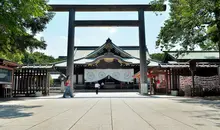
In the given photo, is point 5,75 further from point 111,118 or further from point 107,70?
point 107,70

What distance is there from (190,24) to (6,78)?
47.8ft

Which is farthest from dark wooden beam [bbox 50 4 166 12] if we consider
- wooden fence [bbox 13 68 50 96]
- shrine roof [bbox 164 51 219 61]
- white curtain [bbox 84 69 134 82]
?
white curtain [bbox 84 69 134 82]

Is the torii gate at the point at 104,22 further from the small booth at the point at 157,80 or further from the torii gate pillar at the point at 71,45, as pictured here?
the small booth at the point at 157,80

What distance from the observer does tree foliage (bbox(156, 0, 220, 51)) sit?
1245cm

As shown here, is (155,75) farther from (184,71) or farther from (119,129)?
(119,129)

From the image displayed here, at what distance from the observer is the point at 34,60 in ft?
203

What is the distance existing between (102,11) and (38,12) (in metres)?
11.7

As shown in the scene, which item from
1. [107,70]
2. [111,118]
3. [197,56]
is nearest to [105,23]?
[107,70]

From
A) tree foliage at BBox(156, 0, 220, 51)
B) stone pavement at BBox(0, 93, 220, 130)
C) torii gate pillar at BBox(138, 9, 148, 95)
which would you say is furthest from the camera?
torii gate pillar at BBox(138, 9, 148, 95)

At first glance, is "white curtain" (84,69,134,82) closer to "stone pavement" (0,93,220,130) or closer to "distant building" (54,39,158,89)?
"distant building" (54,39,158,89)

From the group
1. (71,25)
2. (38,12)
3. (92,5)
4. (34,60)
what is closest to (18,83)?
(71,25)

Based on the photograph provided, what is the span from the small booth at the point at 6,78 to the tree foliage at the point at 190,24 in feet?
39.9

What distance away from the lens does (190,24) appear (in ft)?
46.1

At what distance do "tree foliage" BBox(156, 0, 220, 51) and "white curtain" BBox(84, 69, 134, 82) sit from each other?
45.7ft
